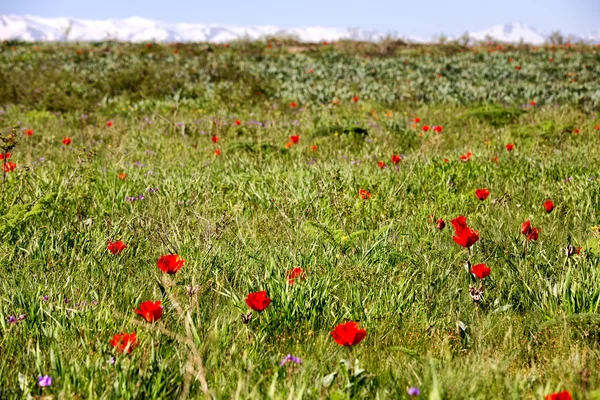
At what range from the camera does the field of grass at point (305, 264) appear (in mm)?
1818

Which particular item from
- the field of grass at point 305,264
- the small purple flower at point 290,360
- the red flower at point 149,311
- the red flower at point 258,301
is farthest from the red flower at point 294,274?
the red flower at point 149,311

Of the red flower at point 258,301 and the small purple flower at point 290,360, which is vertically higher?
the red flower at point 258,301

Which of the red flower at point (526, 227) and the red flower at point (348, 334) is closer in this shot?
the red flower at point (348, 334)

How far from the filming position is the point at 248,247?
311 centimetres

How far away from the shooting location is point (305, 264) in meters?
2.87

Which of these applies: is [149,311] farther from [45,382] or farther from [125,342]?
[45,382]

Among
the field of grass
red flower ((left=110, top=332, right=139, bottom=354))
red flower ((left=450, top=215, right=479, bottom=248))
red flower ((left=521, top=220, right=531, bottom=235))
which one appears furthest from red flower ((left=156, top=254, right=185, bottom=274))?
red flower ((left=521, top=220, right=531, bottom=235))

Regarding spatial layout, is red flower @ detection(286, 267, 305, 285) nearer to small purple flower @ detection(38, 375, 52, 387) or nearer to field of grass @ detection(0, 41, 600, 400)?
field of grass @ detection(0, 41, 600, 400)

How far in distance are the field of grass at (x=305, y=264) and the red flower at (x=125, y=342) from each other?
0.20 feet

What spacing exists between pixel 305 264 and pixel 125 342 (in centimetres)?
125

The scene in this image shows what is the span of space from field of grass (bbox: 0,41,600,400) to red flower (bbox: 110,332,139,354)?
0.06m

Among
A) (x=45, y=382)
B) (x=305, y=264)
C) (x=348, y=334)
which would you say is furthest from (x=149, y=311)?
(x=305, y=264)

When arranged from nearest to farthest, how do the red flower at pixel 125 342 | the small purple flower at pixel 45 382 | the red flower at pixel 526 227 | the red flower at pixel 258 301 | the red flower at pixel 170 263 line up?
1. the small purple flower at pixel 45 382
2. the red flower at pixel 125 342
3. the red flower at pixel 258 301
4. the red flower at pixel 170 263
5. the red flower at pixel 526 227

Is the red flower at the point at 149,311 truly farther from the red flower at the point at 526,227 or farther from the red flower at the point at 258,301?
the red flower at the point at 526,227
